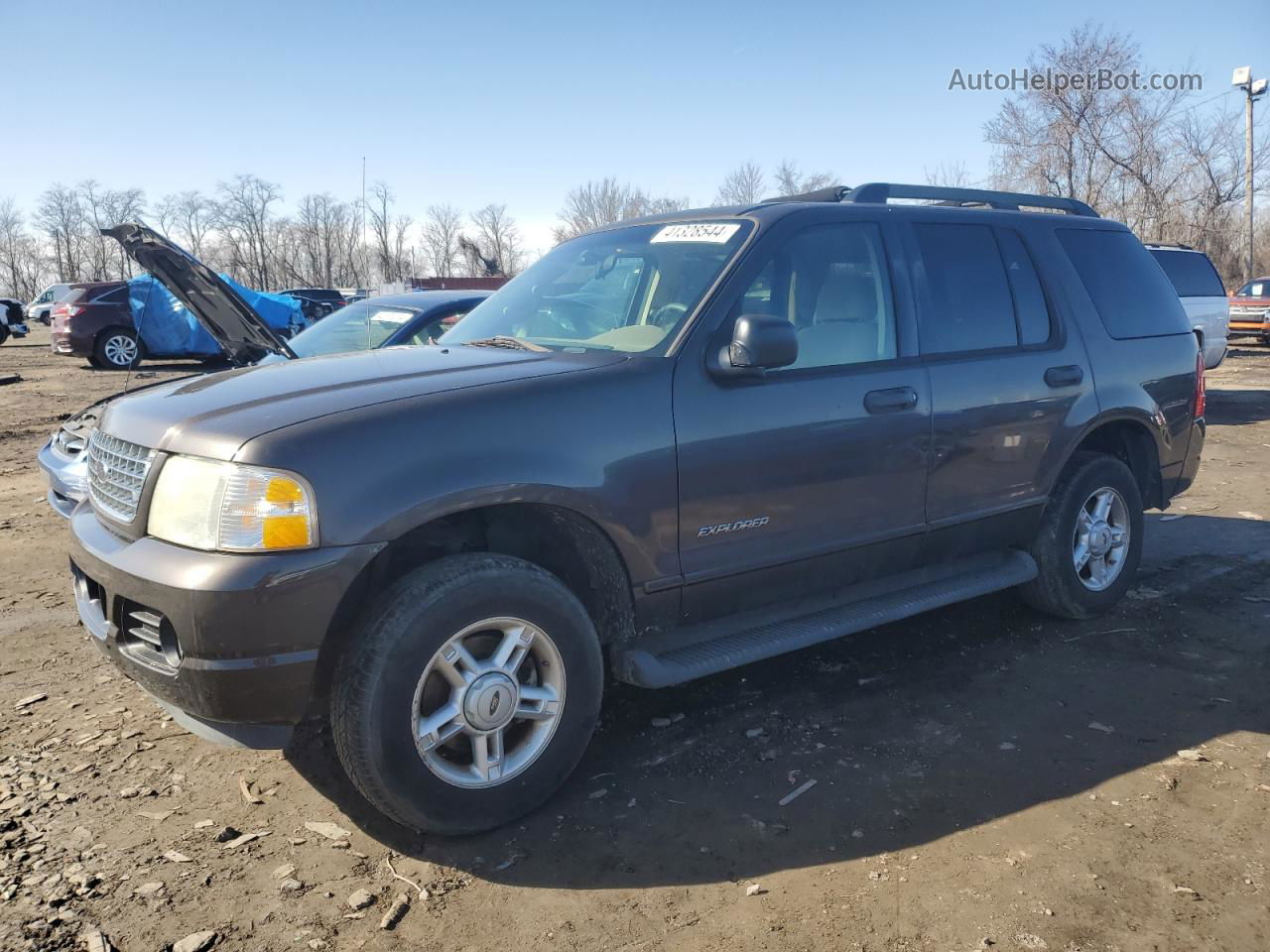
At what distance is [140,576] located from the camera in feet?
8.77

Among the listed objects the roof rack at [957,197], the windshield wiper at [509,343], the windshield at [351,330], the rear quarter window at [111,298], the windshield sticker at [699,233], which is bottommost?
the windshield wiper at [509,343]

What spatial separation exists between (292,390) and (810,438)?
1.82 m

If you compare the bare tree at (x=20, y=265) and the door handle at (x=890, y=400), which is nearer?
the door handle at (x=890, y=400)

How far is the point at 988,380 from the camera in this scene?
13.6ft

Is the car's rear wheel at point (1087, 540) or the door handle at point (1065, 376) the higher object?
the door handle at point (1065, 376)

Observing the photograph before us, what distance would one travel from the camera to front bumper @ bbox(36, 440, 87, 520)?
507 cm

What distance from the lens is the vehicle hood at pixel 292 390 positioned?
2.78 meters

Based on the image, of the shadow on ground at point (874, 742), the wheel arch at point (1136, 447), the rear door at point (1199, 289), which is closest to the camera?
the shadow on ground at point (874, 742)

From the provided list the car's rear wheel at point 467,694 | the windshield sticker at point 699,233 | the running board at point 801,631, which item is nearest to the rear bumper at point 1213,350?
the running board at point 801,631

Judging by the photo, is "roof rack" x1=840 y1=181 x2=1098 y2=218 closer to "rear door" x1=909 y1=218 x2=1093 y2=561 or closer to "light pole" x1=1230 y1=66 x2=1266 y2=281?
"rear door" x1=909 y1=218 x2=1093 y2=561

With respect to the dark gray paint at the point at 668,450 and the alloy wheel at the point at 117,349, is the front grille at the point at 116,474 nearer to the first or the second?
the dark gray paint at the point at 668,450

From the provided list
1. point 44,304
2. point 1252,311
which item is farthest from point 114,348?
point 44,304

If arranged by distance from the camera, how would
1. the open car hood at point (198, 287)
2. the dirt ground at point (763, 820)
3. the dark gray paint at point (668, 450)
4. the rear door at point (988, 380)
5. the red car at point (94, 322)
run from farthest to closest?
the red car at point (94, 322)
the open car hood at point (198, 287)
the rear door at point (988, 380)
the dark gray paint at point (668, 450)
the dirt ground at point (763, 820)

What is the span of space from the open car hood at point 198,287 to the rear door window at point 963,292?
→ 11.1ft
